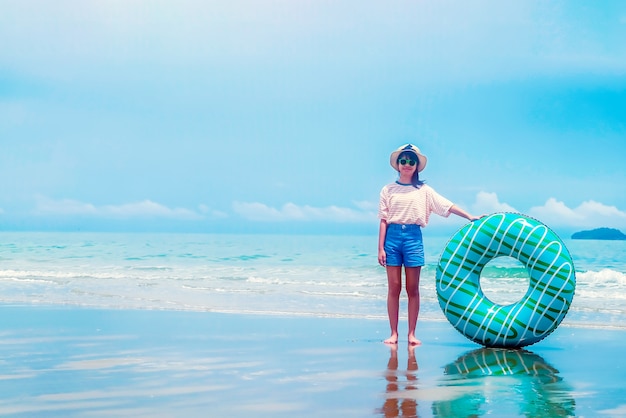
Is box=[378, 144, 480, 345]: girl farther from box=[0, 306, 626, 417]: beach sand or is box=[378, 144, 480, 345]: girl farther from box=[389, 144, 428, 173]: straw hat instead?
box=[0, 306, 626, 417]: beach sand

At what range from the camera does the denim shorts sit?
662cm

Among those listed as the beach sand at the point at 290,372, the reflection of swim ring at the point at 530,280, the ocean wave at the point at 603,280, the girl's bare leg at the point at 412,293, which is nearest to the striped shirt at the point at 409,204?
the reflection of swim ring at the point at 530,280

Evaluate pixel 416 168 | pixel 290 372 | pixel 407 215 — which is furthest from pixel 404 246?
pixel 290 372

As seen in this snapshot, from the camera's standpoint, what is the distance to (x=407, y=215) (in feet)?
21.8

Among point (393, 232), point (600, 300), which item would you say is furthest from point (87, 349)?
point (600, 300)

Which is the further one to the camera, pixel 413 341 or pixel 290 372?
pixel 413 341

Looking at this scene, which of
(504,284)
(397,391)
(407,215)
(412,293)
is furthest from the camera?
(504,284)

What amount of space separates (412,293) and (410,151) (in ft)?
3.68

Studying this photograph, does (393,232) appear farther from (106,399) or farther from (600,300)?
(600,300)

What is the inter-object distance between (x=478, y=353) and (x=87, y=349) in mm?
2893

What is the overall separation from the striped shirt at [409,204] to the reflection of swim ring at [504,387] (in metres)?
1.12

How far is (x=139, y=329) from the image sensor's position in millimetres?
7590

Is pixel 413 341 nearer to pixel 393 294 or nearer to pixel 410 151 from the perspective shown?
pixel 393 294

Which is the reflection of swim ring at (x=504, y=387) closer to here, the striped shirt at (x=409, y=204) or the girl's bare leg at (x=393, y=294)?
the girl's bare leg at (x=393, y=294)
